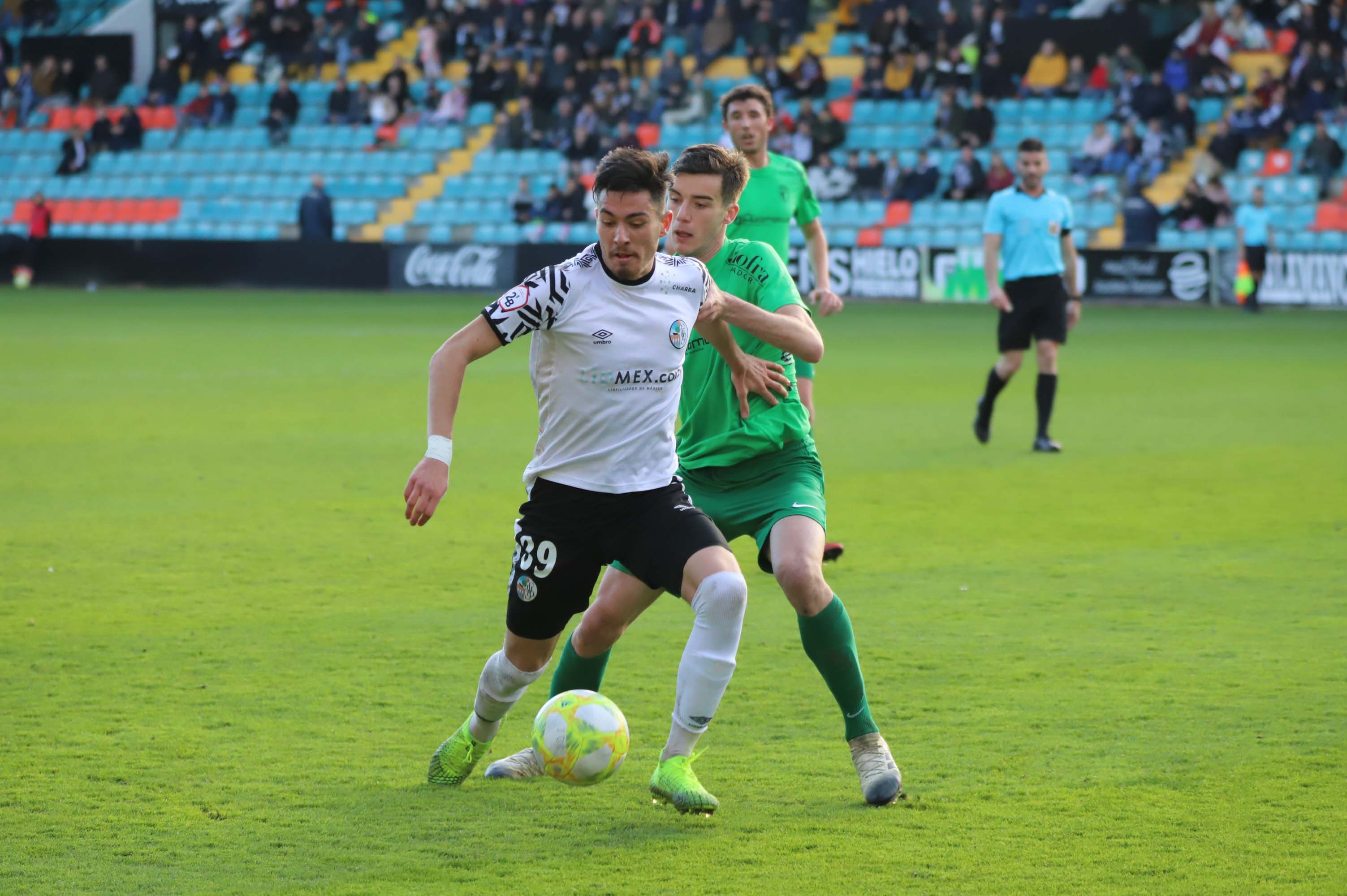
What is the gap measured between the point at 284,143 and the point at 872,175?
13.2 meters

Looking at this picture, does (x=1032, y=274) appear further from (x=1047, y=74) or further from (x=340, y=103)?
(x=340, y=103)

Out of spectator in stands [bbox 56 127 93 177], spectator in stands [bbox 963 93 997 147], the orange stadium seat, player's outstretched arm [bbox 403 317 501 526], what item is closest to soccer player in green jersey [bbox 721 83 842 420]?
A: player's outstretched arm [bbox 403 317 501 526]

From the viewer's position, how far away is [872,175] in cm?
2836

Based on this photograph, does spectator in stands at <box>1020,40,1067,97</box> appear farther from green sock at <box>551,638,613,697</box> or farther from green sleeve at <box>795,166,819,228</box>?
green sock at <box>551,638,613,697</box>

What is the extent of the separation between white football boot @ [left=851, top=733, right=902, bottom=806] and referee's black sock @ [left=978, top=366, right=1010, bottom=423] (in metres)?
7.52

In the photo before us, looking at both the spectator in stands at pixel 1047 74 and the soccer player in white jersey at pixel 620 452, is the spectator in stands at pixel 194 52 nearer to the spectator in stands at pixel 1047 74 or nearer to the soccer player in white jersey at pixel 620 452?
the spectator in stands at pixel 1047 74

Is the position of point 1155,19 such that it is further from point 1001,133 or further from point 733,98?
point 733,98

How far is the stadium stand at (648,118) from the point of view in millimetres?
27031

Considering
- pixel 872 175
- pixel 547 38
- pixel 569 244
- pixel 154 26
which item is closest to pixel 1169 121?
pixel 872 175

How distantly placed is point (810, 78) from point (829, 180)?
239 cm

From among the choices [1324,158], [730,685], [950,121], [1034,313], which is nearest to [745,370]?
[730,685]

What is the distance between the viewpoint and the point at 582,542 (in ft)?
14.4

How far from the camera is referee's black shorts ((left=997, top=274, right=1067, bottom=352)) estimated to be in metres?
11.8

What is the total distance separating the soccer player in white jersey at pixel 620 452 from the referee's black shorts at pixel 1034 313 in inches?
303
